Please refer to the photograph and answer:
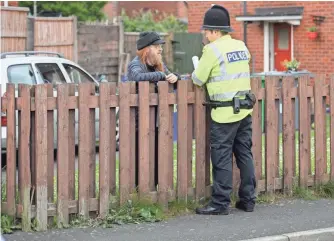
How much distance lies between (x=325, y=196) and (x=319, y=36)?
12499 millimetres

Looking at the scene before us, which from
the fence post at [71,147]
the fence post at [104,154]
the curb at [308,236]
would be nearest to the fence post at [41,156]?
the fence post at [71,147]

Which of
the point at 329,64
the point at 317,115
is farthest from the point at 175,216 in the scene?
the point at 329,64

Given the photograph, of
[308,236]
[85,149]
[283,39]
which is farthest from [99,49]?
[308,236]

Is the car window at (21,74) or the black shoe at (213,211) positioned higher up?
the car window at (21,74)

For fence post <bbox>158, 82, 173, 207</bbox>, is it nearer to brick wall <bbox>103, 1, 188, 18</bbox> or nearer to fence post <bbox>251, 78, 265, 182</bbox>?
fence post <bbox>251, 78, 265, 182</bbox>

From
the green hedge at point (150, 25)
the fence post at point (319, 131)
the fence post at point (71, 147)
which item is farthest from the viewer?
the green hedge at point (150, 25)

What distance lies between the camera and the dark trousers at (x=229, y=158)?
758cm

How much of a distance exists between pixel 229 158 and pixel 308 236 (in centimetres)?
108

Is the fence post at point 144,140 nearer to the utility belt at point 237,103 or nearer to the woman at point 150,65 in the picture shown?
the woman at point 150,65

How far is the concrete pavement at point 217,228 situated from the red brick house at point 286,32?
1301cm

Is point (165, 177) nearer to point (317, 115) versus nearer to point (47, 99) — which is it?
point (47, 99)

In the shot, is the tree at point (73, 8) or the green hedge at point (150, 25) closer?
the tree at point (73, 8)

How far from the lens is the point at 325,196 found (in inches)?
342

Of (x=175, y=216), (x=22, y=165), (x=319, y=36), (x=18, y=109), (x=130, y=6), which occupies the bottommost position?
(x=175, y=216)
